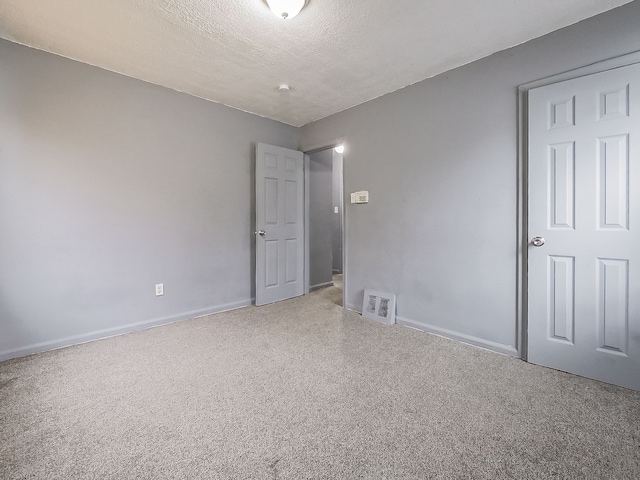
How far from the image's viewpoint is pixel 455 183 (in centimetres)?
262

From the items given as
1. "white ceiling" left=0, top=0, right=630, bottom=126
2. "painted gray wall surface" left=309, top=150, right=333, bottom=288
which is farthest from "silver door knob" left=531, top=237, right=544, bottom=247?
"painted gray wall surface" left=309, top=150, right=333, bottom=288

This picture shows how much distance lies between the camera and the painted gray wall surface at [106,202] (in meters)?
2.28

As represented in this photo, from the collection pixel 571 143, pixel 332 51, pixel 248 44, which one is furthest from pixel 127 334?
pixel 571 143

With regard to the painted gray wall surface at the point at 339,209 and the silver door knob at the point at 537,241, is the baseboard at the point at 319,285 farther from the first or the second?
the silver door knob at the point at 537,241

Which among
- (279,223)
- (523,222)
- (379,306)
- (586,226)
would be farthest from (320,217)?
(586,226)

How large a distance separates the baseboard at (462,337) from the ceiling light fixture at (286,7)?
9.05ft

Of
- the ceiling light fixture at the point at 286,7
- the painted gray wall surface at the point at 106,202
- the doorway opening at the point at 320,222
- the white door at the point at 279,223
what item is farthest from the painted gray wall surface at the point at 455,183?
the painted gray wall surface at the point at 106,202

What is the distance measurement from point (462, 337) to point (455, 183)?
4.52 ft

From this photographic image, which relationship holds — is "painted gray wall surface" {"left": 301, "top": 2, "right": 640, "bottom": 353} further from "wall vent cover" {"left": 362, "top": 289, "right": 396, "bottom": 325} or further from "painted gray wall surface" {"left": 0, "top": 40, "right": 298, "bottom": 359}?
"painted gray wall surface" {"left": 0, "top": 40, "right": 298, "bottom": 359}

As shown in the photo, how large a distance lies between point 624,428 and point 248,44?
3.35 m

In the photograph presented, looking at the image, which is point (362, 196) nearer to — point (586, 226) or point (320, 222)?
point (320, 222)

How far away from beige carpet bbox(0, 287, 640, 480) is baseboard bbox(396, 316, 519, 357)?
0.29ft

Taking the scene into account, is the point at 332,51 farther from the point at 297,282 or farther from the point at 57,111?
the point at 297,282

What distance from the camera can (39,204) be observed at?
2359 mm
